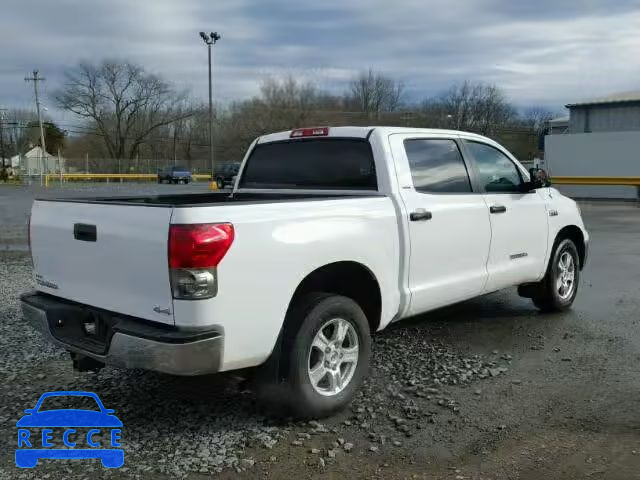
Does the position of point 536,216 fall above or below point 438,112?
below

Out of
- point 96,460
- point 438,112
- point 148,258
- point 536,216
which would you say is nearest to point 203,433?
point 96,460

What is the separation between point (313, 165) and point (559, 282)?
3240mm

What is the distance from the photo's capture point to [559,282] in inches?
265

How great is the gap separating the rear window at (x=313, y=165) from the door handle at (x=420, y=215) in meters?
0.37

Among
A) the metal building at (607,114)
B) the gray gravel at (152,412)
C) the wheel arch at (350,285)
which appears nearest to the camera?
the gray gravel at (152,412)

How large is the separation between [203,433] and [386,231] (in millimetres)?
1806

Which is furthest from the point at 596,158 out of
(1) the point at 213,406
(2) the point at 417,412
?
(1) the point at 213,406

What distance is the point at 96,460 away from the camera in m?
3.48

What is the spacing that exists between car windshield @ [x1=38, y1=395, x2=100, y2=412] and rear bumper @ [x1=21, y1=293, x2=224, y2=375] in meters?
0.57

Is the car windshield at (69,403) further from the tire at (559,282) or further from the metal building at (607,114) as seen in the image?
the metal building at (607,114)

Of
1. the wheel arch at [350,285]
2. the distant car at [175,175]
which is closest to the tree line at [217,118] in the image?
the distant car at [175,175]

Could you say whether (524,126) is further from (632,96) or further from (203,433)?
(203,433)

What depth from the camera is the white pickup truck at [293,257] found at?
3.30 meters

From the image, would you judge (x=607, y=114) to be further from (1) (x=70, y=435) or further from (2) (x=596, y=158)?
(1) (x=70, y=435)
